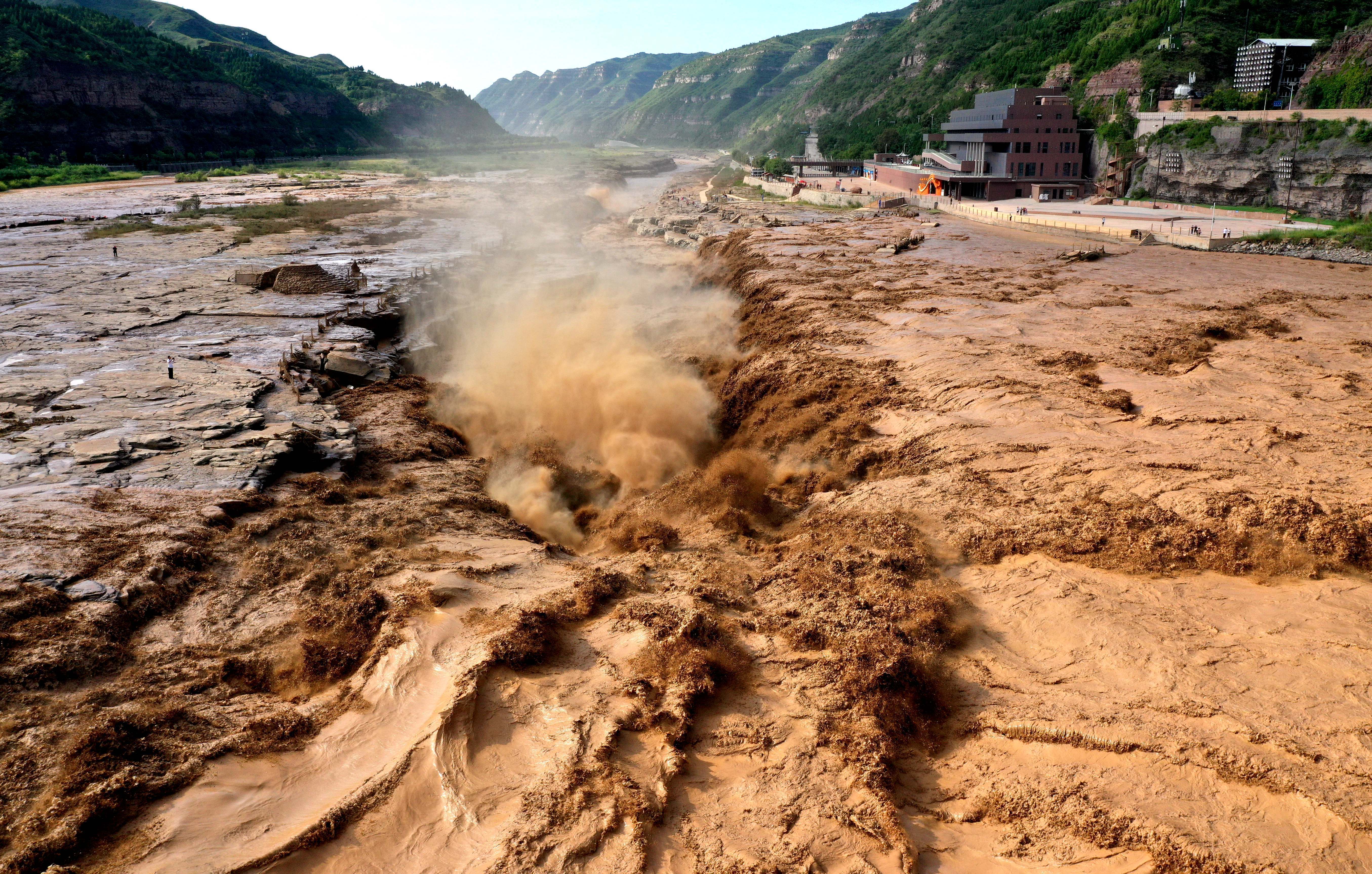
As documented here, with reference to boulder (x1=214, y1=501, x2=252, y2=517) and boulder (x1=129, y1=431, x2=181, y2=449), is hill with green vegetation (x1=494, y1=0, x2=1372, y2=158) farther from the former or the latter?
boulder (x1=129, y1=431, x2=181, y2=449)

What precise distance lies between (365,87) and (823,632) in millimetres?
174401

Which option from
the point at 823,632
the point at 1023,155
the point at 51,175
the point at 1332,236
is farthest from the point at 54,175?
the point at 1332,236

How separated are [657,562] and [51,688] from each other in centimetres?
684

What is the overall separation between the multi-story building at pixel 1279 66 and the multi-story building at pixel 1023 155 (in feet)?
36.6

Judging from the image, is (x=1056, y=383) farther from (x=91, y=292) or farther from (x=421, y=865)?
(x=91, y=292)

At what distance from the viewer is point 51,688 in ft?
25.2

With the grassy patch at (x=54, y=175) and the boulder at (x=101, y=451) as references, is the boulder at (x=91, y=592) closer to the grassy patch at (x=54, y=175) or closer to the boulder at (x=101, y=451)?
the boulder at (x=101, y=451)

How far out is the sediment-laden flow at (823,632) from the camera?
6.33 metres

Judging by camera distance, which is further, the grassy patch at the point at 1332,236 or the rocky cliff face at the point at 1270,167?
the rocky cliff face at the point at 1270,167

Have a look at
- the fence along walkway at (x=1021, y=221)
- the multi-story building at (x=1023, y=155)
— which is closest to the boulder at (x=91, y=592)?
the fence along walkway at (x=1021, y=221)

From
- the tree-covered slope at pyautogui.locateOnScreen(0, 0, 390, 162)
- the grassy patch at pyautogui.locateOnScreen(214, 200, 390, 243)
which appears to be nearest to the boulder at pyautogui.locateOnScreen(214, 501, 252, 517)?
the grassy patch at pyautogui.locateOnScreen(214, 200, 390, 243)

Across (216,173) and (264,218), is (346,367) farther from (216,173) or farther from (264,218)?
(216,173)

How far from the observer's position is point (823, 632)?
9.27 m

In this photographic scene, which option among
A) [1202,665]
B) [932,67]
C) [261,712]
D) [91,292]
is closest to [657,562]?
[261,712]
